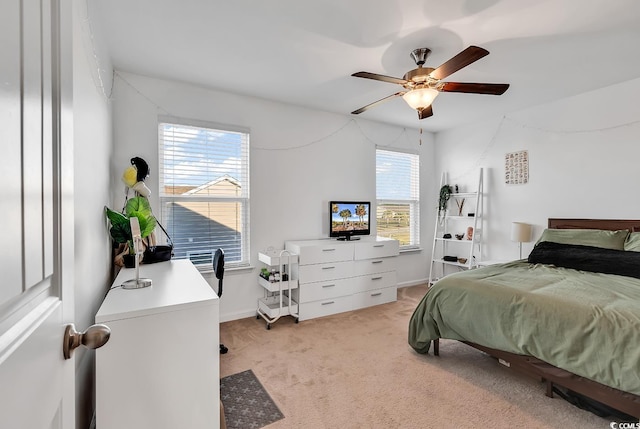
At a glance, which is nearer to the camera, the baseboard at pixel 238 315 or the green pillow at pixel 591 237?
the green pillow at pixel 591 237

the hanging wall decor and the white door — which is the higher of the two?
the hanging wall decor

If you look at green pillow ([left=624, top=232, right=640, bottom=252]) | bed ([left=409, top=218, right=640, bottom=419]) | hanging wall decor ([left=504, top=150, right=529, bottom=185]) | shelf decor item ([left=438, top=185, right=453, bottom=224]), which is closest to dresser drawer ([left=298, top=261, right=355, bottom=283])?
bed ([left=409, top=218, right=640, bottom=419])

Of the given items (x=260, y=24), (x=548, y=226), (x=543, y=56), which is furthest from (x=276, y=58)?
(x=548, y=226)

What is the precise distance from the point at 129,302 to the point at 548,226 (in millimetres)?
4291

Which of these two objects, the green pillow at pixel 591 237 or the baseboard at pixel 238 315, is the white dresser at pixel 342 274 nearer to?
the baseboard at pixel 238 315

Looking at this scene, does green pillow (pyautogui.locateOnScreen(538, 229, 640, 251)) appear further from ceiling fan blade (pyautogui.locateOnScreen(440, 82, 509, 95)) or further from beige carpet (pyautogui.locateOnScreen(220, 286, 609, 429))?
ceiling fan blade (pyautogui.locateOnScreen(440, 82, 509, 95))

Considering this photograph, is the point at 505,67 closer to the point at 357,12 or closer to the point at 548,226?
the point at 357,12

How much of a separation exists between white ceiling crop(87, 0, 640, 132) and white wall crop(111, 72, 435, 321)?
21cm

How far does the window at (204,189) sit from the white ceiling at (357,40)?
53cm

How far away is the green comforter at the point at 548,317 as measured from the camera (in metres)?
1.64

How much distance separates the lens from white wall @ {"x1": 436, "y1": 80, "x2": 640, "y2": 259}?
3.12 metres

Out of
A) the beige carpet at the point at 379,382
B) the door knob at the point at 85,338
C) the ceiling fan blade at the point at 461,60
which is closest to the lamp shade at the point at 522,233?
the beige carpet at the point at 379,382

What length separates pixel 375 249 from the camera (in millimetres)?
3859

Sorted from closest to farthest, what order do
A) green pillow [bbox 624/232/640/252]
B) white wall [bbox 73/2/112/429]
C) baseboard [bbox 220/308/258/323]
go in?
white wall [bbox 73/2/112/429], green pillow [bbox 624/232/640/252], baseboard [bbox 220/308/258/323]
